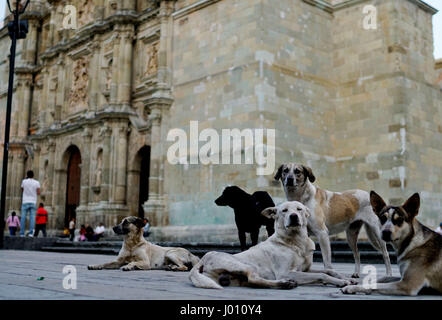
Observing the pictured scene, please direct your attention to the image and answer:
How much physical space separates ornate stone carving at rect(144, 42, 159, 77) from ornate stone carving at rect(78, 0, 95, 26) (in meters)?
5.03

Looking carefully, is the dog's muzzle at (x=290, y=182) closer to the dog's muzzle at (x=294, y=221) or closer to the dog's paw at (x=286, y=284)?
the dog's muzzle at (x=294, y=221)

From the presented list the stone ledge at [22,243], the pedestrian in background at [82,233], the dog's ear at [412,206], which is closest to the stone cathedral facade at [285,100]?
the pedestrian in background at [82,233]

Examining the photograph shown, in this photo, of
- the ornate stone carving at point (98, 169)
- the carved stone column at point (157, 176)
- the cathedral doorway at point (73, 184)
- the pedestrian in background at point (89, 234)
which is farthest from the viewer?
the cathedral doorway at point (73, 184)

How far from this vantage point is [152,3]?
20.0 m

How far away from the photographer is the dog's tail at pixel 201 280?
14.4 feet

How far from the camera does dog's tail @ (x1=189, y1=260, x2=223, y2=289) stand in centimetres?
440

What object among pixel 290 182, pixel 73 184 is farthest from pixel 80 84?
pixel 290 182

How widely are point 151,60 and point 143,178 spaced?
15.3 feet

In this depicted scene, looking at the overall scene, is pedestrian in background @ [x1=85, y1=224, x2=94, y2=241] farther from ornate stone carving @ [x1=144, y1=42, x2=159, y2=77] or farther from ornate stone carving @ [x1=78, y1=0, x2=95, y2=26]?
ornate stone carving @ [x1=78, y1=0, x2=95, y2=26]

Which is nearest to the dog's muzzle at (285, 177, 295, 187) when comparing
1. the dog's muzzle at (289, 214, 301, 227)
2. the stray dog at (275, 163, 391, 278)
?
the stray dog at (275, 163, 391, 278)

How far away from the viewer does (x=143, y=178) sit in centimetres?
2042

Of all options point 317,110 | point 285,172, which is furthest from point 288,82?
point 285,172

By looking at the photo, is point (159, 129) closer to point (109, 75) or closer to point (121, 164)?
point (121, 164)
